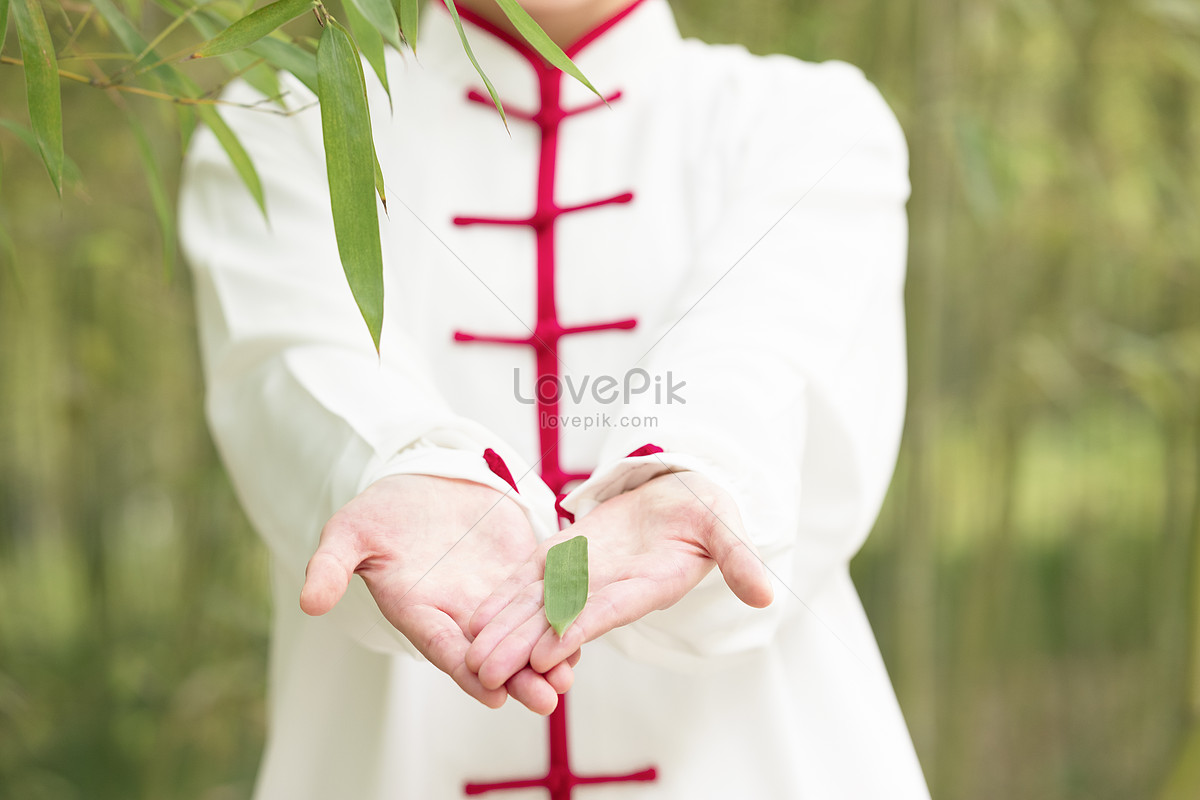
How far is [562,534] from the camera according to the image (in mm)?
613

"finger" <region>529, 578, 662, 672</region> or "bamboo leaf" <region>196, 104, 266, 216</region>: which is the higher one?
"bamboo leaf" <region>196, 104, 266, 216</region>

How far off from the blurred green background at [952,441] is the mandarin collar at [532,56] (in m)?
0.49

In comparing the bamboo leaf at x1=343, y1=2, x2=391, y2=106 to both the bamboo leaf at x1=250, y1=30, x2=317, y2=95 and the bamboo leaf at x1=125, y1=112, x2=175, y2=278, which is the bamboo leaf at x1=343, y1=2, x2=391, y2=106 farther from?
the bamboo leaf at x1=125, y1=112, x2=175, y2=278

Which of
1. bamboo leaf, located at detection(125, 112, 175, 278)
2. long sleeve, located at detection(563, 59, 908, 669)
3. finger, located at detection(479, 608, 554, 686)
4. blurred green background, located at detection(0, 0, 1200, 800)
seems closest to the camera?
finger, located at detection(479, 608, 554, 686)

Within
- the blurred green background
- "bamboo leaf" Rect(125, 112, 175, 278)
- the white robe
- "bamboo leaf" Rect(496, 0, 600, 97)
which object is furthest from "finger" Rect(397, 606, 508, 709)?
the blurred green background

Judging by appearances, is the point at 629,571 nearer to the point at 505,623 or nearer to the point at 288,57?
the point at 505,623

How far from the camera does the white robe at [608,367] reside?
27.0 inches

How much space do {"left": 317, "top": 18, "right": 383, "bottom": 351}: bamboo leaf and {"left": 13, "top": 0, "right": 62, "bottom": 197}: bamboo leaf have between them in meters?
0.16

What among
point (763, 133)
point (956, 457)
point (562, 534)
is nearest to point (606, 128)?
point (763, 133)

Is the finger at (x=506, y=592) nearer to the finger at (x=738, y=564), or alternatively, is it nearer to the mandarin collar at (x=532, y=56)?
the finger at (x=738, y=564)

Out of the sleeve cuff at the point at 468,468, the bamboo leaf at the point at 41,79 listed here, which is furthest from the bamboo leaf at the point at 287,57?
the sleeve cuff at the point at 468,468

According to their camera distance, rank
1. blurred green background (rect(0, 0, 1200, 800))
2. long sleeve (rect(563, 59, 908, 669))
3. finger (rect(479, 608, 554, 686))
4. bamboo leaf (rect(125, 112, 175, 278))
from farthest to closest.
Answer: blurred green background (rect(0, 0, 1200, 800)), bamboo leaf (rect(125, 112, 175, 278)), long sleeve (rect(563, 59, 908, 669)), finger (rect(479, 608, 554, 686))

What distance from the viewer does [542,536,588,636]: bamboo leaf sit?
0.53 meters

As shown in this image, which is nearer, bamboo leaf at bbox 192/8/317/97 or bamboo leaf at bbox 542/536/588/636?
bamboo leaf at bbox 542/536/588/636
